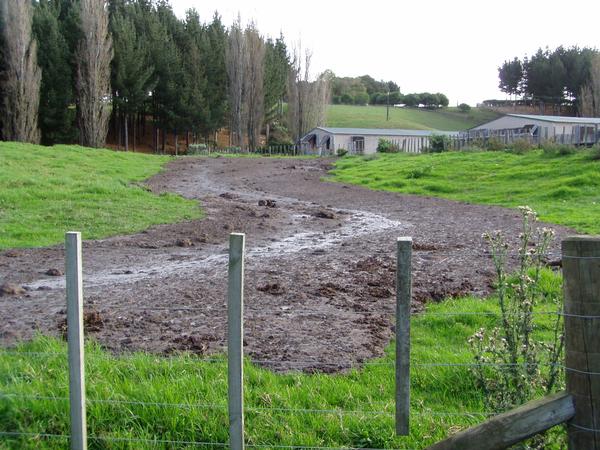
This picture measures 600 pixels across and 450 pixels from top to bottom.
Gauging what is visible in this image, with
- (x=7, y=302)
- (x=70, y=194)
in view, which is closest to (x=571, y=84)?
(x=70, y=194)

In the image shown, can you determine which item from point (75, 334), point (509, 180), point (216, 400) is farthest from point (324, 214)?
point (75, 334)

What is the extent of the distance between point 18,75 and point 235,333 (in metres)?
49.5

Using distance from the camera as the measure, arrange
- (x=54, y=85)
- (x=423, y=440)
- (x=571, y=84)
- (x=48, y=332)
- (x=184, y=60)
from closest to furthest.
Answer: (x=423, y=440), (x=48, y=332), (x=54, y=85), (x=184, y=60), (x=571, y=84)

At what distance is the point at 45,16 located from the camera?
184 feet

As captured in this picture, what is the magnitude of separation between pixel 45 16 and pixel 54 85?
656 cm

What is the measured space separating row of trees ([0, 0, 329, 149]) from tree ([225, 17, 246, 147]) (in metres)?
0.11

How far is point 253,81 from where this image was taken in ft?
233

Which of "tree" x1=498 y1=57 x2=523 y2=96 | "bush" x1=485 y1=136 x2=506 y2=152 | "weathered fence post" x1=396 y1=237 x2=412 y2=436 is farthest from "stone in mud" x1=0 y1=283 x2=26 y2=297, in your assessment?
"tree" x1=498 y1=57 x2=523 y2=96

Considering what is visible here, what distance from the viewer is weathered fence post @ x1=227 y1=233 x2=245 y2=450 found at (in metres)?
3.53

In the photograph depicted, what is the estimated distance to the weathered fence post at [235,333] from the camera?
3531 millimetres

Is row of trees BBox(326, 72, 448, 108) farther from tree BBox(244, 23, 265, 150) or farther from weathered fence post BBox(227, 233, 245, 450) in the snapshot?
weathered fence post BBox(227, 233, 245, 450)

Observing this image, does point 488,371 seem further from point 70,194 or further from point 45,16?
point 45,16

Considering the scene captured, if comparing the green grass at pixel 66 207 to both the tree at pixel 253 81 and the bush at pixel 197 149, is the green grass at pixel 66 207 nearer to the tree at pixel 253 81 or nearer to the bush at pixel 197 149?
the bush at pixel 197 149

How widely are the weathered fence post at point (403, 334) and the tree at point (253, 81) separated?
68784 mm
